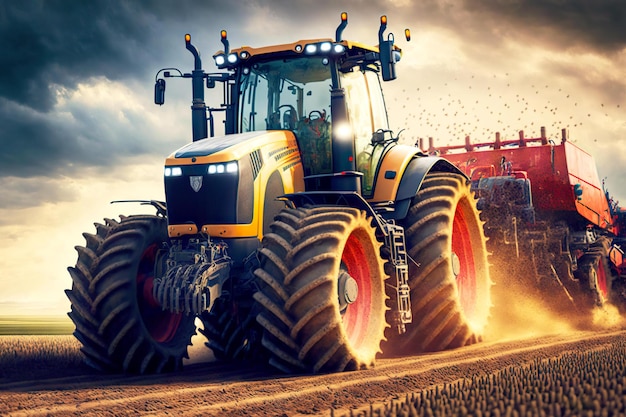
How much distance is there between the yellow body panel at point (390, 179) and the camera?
10.0 meters

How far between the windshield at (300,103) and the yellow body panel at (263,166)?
185mm

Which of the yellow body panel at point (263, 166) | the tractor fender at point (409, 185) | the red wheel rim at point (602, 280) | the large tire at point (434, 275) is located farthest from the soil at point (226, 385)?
the red wheel rim at point (602, 280)

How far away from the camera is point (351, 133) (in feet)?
31.3

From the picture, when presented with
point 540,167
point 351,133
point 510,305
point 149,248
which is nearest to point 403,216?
point 351,133

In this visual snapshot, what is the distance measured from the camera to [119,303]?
28.3 feet

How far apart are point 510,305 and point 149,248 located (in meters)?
7.16

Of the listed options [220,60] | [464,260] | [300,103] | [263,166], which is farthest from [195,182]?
[464,260]

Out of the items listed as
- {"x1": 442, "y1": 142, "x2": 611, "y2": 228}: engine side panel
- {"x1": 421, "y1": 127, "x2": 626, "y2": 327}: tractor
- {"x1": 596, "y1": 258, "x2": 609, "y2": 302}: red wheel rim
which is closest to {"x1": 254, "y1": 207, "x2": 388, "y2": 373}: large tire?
{"x1": 421, "y1": 127, "x2": 626, "y2": 327}: tractor

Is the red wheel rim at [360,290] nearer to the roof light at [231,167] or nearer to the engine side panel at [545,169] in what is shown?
the roof light at [231,167]

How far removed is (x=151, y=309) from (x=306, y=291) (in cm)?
244

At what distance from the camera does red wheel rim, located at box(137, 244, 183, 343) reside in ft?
29.6

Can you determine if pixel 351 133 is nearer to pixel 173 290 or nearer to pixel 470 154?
pixel 173 290

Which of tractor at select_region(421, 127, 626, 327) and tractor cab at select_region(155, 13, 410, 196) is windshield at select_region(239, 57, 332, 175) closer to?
tractor cab at select_region(155, 13, 410, 196)

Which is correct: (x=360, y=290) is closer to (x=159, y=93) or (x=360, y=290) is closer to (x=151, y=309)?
(x=151, y=309)
